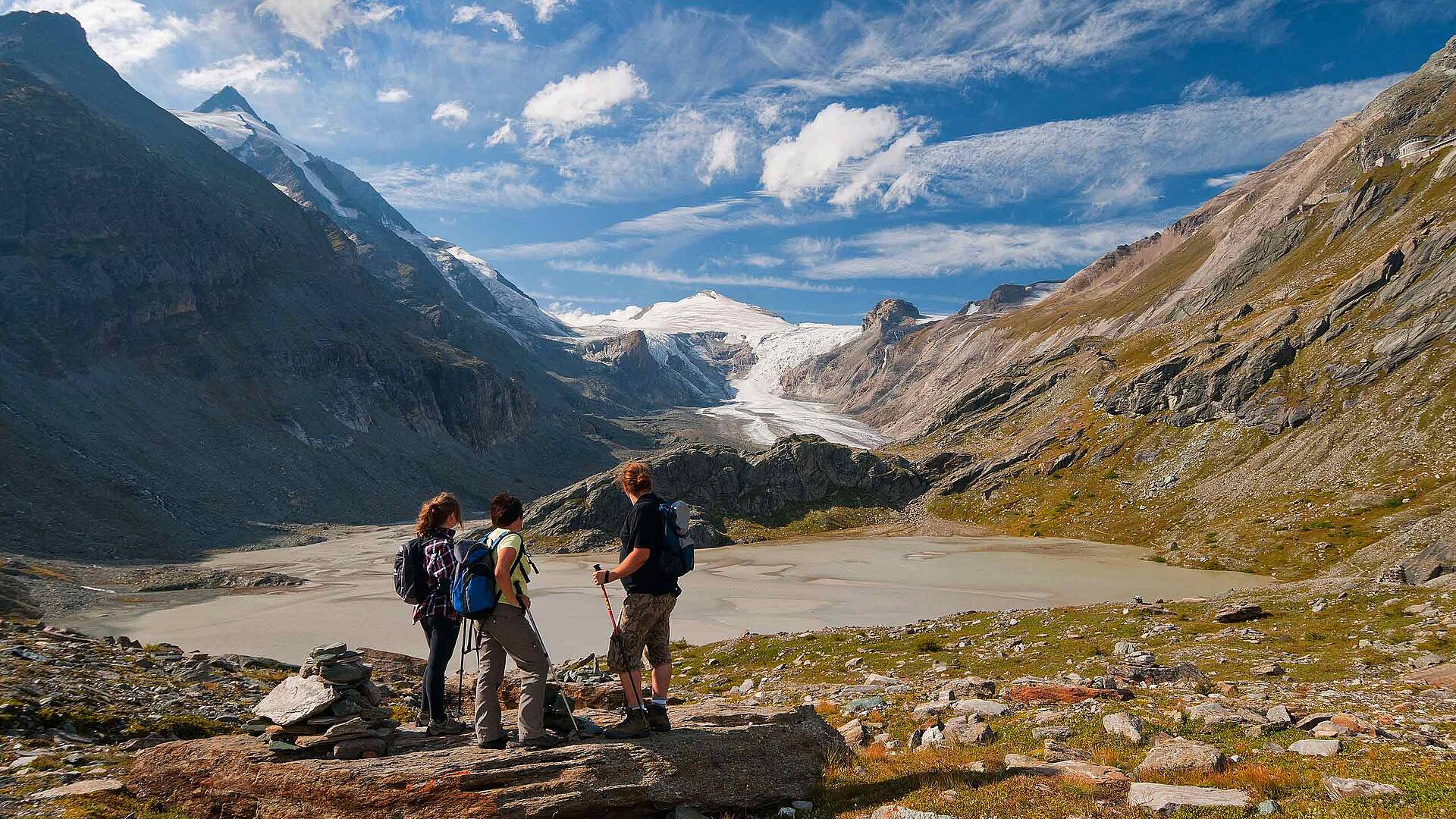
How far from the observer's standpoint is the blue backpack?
33.7 ft

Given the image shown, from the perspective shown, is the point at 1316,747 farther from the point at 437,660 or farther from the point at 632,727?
the point at 437,660

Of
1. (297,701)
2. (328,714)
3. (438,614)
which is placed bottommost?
(328,714)

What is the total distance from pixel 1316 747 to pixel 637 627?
11.6m

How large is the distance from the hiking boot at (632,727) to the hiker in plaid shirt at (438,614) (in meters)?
2.87

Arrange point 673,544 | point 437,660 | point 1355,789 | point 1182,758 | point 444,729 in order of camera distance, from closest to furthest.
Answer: point 1355,789 < point 1182,758 < point 673,544 < point 444,729 < point 437,660

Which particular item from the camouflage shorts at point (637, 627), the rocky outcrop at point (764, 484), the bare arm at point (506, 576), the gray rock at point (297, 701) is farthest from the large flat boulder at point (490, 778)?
the rocky outcrop at point (764, 484)

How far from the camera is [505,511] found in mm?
10984

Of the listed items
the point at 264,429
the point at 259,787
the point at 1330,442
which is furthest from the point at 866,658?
the point at 264,429

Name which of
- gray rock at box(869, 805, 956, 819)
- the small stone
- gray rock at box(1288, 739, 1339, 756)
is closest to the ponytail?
the small stone

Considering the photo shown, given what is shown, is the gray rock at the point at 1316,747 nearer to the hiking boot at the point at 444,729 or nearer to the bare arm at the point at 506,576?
the bare arm at the point at 506,576

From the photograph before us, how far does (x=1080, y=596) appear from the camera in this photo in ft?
186

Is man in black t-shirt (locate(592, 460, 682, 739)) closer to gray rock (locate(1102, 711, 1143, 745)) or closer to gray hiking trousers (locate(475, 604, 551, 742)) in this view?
gray hiking trousers (locate(475, 604, 551, 742))

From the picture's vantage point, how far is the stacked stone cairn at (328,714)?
10.3 meters

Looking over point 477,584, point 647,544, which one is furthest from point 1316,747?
point 477,584
